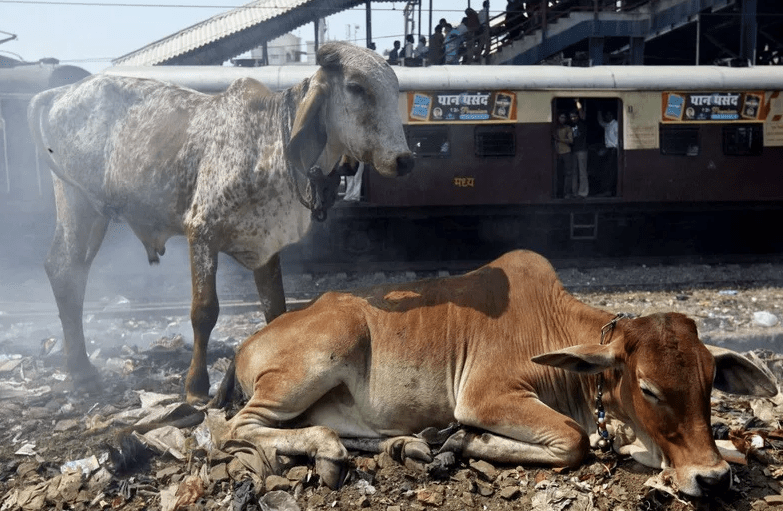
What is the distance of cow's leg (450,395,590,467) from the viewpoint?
418 cm

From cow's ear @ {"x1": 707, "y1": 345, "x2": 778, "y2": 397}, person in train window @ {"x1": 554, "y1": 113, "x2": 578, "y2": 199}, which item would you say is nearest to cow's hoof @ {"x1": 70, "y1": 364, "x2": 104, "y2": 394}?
cow's ear @ {"x1": 707, "y1": 345, "x2": 778, "y2": 397}

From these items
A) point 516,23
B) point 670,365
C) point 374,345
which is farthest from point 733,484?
point 516,23

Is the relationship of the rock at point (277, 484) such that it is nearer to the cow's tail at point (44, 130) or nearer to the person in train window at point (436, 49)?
the cow's tail at point (44, 130)

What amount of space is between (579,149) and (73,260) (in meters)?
11.0

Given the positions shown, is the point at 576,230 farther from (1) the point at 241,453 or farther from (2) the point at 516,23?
(1) the point at 241,453

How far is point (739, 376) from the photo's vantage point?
4051 mm

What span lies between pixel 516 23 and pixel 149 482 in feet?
68.0

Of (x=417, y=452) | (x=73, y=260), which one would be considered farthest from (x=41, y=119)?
(x=417, y=452)

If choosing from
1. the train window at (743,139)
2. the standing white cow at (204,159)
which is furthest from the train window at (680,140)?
the standing white cow at (204,159)

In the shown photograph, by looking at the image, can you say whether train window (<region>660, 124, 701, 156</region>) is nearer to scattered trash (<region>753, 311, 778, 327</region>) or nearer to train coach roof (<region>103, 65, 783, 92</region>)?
train coach roof (<region>103, 65, 783, 92</region>)

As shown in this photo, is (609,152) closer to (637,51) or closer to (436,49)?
(436,49)

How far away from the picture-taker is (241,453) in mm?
4461

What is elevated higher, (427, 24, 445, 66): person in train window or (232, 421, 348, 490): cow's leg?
(427, 24, 445, 66): person in train window

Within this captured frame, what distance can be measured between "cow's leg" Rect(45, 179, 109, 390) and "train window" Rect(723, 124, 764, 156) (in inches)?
464
